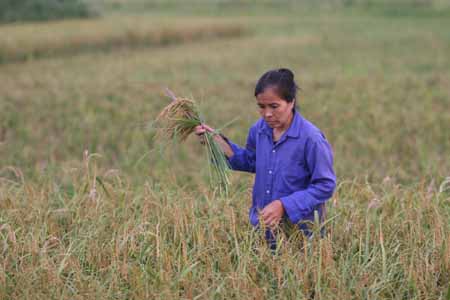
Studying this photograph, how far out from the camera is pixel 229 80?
36.5 feet

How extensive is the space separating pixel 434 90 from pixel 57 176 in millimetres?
6105

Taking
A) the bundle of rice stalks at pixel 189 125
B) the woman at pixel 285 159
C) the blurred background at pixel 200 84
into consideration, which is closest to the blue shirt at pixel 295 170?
the woman at pixel 285 159

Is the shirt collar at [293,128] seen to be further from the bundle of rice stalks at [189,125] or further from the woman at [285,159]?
the bundle of rice stalks at [189,125]

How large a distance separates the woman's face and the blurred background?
1.90 ft

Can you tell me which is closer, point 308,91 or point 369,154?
point 369,154

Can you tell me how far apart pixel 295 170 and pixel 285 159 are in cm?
7

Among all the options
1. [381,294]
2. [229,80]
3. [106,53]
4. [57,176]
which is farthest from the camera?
[106,53]

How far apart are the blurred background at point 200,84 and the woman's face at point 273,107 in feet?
1.90

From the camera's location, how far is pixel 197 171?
639 cm

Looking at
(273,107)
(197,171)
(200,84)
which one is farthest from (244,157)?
(200,84)

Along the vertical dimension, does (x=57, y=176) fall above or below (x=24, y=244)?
below

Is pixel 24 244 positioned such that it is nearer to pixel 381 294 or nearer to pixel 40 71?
pixel 381 294

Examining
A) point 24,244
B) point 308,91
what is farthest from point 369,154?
point 24,244

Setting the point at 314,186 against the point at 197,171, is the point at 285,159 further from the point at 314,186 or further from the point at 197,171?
the point at 197,171
